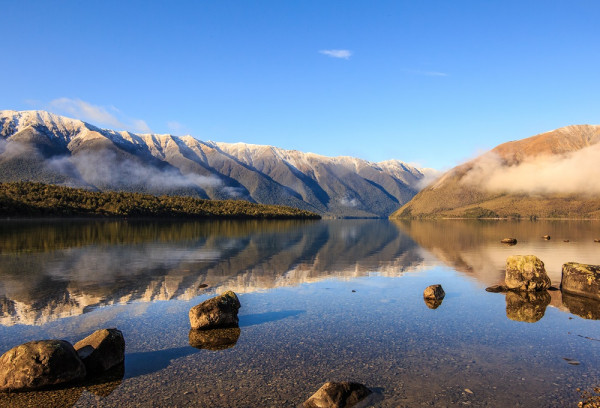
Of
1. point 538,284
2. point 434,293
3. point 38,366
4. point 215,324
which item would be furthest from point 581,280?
point 38,366

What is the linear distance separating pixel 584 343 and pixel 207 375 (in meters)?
21.6

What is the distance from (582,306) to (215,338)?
29.6 metres

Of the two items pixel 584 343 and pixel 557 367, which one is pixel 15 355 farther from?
pixel 584 343

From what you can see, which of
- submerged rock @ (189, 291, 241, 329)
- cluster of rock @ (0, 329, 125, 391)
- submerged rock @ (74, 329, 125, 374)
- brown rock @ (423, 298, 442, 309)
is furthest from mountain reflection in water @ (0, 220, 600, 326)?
cluster of rock @ (0, 329, 125, 391)

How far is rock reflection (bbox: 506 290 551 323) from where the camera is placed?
29.7 metres

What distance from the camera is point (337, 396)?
1572 centimetres

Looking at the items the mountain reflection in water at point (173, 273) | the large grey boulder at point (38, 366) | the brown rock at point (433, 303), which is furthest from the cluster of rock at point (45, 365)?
the brown rock at point (433, 303)

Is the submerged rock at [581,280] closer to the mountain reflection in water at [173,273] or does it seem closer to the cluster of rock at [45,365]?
the mountain reflection in water at [173,273]

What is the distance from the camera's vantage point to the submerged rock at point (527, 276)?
3862 centimetres

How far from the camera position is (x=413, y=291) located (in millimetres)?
38844

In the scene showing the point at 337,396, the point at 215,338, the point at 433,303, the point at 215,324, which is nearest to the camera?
the point at 337,396

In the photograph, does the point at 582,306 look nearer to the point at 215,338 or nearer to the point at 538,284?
the point at 538,284

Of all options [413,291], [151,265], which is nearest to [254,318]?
[413,291]

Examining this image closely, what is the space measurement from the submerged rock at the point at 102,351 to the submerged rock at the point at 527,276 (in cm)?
3525
